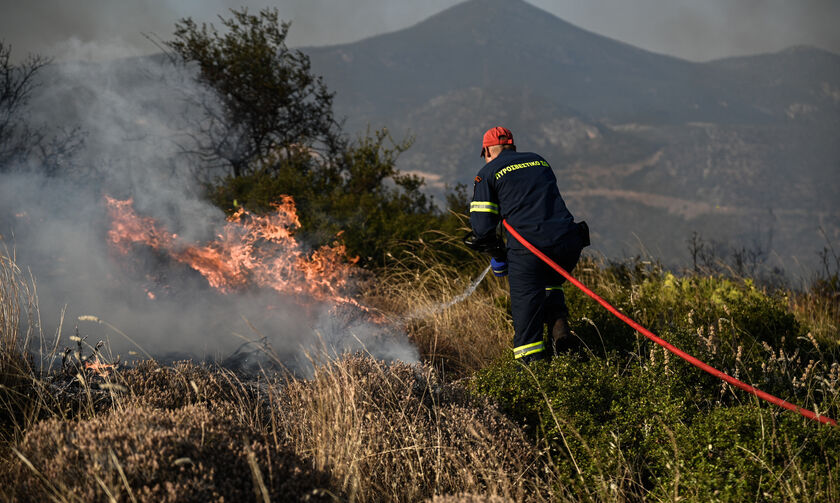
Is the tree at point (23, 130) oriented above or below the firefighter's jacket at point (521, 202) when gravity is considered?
above

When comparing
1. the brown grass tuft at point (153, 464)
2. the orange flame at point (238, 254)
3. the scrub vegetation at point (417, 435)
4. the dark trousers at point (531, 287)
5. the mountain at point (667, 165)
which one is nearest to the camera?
the brown grass tuft at point (153, 464)

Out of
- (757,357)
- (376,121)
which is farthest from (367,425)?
(376,121)

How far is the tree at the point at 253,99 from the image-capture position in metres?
11.4

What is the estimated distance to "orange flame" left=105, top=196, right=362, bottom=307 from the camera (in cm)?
531

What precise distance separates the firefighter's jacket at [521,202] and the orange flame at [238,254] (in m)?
1.83

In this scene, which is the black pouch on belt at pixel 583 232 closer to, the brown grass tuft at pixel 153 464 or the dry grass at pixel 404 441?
the dry grass at pixel 404 441

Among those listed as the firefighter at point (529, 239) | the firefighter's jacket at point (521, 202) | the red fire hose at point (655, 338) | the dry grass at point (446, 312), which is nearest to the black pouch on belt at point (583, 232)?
the firefighter at point (529, 239)

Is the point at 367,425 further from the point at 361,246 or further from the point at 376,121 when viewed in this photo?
the point at 376,121

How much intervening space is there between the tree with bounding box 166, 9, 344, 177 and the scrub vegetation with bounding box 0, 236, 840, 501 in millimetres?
7910

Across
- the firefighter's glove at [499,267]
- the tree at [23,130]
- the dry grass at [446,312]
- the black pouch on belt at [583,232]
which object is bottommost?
the dry grass at [446,312]

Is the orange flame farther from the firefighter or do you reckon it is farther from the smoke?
the firefighter

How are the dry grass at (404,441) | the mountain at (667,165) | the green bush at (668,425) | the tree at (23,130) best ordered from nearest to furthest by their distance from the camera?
the green bush at (668,425), the dry grass at (404,441), the tree at (23,130), the mountain at (667,165)

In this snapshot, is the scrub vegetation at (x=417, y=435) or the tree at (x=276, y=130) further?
the tree at (x=276, y=130)

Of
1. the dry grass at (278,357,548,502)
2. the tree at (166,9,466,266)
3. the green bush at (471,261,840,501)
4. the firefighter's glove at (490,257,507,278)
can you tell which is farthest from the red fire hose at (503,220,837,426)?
the tree at (166,9,466,266)
